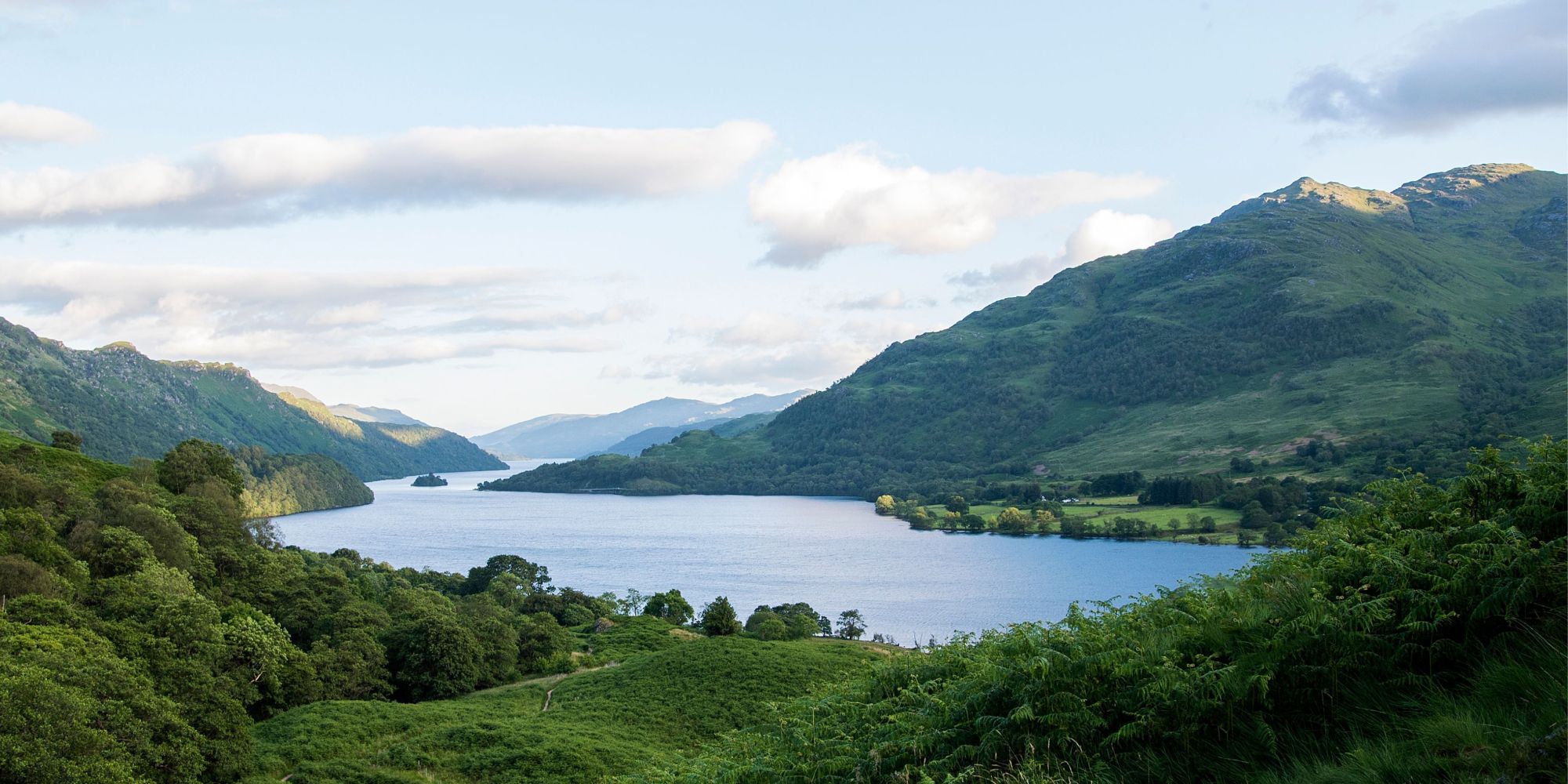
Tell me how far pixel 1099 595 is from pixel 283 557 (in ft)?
284

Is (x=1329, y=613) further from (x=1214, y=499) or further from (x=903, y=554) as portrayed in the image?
(x=1214, y=499)

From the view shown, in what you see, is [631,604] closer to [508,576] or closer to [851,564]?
[508,576]

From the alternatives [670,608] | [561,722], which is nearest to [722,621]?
[670,608]

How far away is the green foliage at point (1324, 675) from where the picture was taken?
27.1 ft

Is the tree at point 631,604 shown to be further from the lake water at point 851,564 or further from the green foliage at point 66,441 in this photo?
the green foliage at point 66,441

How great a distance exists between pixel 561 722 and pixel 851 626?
53.4 m

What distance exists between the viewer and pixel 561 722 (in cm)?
4269

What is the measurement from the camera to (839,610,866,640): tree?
90562 millimetres

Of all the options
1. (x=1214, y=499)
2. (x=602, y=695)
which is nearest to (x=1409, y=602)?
(x=602, y=695)

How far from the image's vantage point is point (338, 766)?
1400 inches

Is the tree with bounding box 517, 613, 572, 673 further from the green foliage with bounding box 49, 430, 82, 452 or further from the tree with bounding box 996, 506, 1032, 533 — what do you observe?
the tree with bounding box 996, 506, 1032, 533

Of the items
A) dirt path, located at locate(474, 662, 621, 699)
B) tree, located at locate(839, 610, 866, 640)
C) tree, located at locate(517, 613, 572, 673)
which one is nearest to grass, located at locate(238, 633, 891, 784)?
dirt path, located at locate(474, 662, 621, 699)

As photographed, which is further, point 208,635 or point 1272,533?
point 1272,533

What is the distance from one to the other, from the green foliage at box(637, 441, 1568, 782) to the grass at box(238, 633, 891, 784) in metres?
19.7
